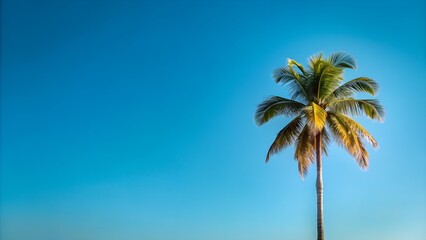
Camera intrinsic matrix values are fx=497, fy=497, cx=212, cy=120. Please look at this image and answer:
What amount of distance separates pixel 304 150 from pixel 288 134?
4.49ft

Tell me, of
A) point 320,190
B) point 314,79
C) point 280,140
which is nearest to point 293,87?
point 314,79

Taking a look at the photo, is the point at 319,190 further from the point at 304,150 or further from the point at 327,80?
the point at 327,80

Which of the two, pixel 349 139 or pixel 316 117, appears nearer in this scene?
pixel 316 117

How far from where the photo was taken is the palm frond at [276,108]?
94.5 ft

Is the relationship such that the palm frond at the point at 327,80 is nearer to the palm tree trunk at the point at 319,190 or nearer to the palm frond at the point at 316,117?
the palm frond at the point at 316,117

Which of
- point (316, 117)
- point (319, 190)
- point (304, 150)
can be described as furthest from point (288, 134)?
point (319, 190)

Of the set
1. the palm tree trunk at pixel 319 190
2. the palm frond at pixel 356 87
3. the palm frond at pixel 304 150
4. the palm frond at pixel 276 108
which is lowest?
the palm tree trunk at pixel 319 190

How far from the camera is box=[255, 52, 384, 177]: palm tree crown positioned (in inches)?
1095

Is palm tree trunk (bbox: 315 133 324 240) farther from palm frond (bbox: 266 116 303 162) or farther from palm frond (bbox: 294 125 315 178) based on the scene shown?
palm frond (bbox: 266 116 303 162)

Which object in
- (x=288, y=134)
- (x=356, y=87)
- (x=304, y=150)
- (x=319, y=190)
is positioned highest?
(x=356, y=87)

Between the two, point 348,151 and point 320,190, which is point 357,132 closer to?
point 348,151

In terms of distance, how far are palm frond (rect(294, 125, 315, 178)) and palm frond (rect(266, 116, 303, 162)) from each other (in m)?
0.33

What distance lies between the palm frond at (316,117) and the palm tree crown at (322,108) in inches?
5.4

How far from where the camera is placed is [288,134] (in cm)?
2870
